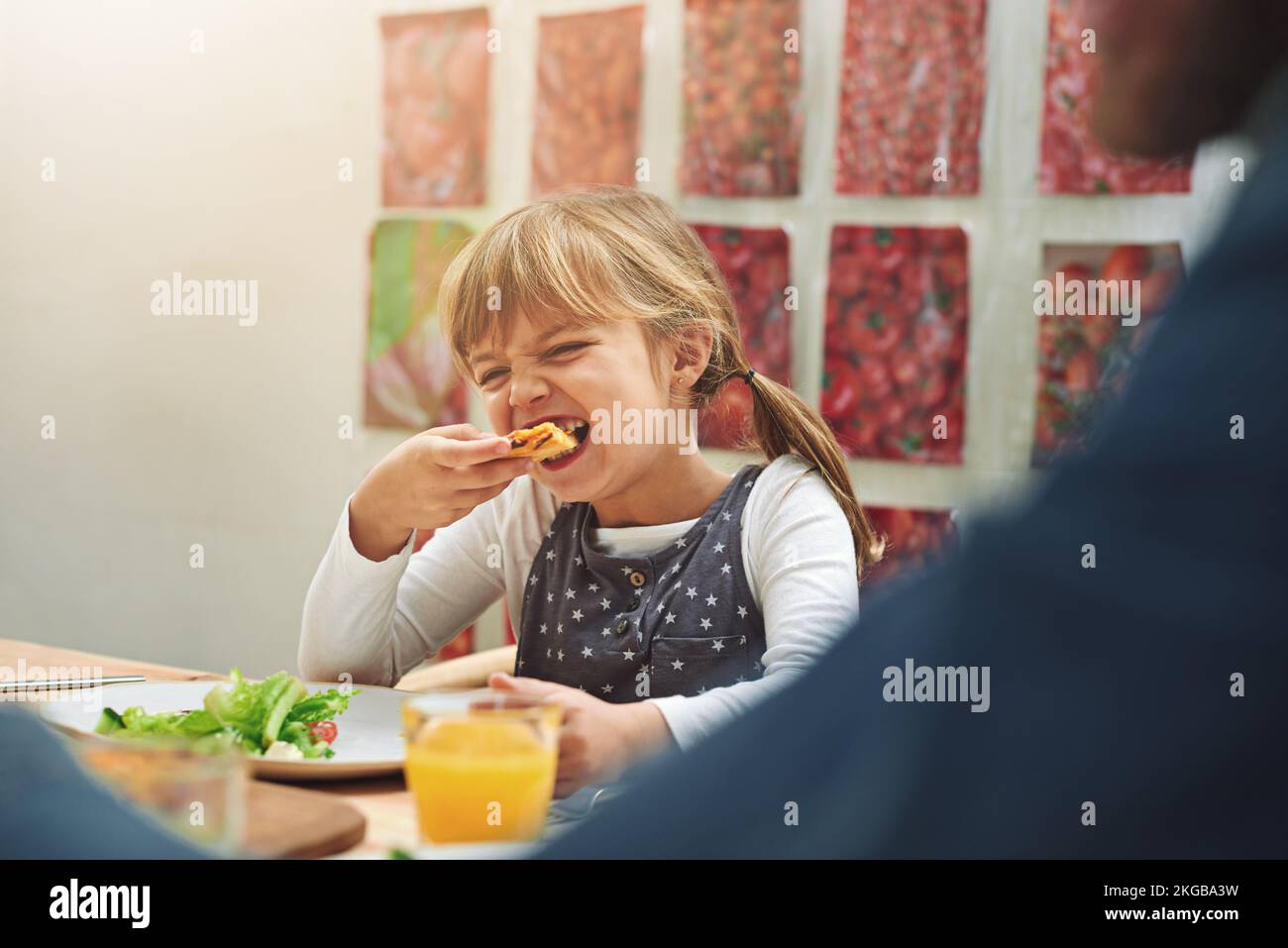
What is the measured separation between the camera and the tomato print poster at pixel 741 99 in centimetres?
194

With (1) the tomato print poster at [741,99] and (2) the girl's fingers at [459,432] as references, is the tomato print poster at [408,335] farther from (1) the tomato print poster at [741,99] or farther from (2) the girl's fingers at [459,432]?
(2) the girl's fingers at [459,432]

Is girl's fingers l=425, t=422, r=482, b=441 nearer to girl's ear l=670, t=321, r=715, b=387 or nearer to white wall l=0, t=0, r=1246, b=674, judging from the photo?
girl's ear l=670, t=321, r=715, b=387

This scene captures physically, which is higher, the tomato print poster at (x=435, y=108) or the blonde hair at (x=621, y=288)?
the tomato print poster at (x=435, y=108)

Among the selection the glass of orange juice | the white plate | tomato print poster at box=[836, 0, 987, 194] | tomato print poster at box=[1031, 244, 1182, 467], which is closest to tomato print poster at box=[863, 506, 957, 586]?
tomato print poster at box=[1031, 244, 1182, 467]

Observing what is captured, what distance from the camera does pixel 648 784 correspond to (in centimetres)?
44

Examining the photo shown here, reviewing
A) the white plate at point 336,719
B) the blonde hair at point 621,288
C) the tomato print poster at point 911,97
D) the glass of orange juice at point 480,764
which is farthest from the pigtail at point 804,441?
the tomato print poster at point 911,97

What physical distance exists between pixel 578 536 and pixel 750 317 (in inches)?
36.2

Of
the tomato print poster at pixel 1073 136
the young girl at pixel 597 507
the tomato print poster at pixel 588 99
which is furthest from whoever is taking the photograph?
the tomato print poster at pixel 588 99

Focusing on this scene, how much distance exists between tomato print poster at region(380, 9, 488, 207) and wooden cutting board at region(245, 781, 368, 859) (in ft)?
5.61

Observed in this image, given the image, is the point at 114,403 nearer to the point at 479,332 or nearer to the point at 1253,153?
the point at 479,332

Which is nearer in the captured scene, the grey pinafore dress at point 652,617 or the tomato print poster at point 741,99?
the grey pinafore dress at point 652,617

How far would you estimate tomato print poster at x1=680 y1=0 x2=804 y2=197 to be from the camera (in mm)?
1939

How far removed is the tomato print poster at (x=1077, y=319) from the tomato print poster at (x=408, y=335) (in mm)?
1058
